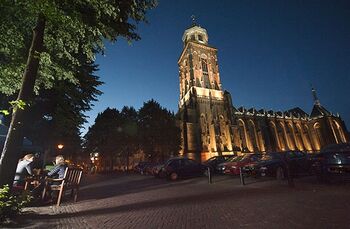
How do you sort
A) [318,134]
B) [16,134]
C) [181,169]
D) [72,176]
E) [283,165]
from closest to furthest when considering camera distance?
1. [16,134]
2. [72,176]
3. [283,165]
4. [181,169]
5. [318,134]

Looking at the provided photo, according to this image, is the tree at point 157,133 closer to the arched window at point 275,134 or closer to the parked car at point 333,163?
the parked car at point 333,163

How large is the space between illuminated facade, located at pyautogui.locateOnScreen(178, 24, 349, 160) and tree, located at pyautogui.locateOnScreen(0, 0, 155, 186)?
35.8 metres

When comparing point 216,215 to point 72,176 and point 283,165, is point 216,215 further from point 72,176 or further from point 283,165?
point 283,165

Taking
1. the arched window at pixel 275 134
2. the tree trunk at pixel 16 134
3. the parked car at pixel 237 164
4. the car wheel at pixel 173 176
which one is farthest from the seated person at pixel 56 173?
the arched window at pixel 275 134

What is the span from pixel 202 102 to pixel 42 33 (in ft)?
141

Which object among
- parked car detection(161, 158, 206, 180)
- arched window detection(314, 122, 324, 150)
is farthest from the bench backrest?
arched window detection(314, 122, 324, 150)

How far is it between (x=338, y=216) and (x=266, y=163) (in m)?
8.48

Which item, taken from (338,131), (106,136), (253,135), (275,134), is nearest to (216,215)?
(106,136)

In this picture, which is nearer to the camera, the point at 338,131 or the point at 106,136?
the point at 106,136

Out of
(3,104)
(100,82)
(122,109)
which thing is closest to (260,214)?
(100,82)

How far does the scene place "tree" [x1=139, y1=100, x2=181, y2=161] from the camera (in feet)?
Result: 113

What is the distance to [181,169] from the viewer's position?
1574 centimetres

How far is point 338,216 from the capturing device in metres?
4.25

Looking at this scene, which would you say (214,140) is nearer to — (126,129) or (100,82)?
(126,129)
